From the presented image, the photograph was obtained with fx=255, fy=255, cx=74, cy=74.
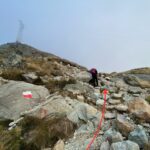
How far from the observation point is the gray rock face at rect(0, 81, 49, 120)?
8.32 metres

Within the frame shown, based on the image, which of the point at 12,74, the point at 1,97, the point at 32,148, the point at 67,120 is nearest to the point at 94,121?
the point at 67,120

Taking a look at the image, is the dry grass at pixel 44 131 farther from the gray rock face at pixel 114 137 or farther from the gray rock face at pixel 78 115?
the gray rock face at pixel 114 137

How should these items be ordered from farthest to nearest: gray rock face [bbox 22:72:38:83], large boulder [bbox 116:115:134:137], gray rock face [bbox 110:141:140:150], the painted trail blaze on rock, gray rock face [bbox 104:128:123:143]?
gray rock face [bbox 22:72:38:83] < the painted trail blaze on rock < large boulder [bbox 116:115:134:137] < gray rock face [bbox 104:128:123:143] < gray rock face [bbox 110:141:140:150]

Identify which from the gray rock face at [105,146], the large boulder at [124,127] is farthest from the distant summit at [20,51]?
the gray rock face at [105,146]

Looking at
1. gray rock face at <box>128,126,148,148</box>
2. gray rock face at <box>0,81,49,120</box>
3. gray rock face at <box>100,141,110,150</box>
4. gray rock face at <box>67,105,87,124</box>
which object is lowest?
gray rock face at <box>100,141,110,150</box>

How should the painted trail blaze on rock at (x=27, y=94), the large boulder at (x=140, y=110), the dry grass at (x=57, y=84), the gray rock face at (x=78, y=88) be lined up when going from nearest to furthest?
1. the large boulder at (x=140, y=110)
2. the painted trail blaze on rock at (x=27, y=94)
3. the gray rock face at (x=78, y=88)
4. the dry grass at (x=57, y=84)

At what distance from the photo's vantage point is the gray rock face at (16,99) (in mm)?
8320

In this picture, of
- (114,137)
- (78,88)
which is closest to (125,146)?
(114,137)

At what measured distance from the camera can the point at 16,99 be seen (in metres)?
9.03

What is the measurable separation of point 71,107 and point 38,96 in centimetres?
163

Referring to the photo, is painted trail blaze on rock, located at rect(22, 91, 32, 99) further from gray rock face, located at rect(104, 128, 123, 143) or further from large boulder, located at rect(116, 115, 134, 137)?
gray rock face, located at rect(104, 128, 123, 143)

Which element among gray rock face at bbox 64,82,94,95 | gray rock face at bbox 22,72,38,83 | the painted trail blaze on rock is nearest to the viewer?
the painted trail blaze on rock

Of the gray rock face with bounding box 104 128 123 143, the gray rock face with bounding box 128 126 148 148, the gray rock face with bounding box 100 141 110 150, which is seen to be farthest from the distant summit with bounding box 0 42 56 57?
the gray rock face with bounding box 128 126 148 148

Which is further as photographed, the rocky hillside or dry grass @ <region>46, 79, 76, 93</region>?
dry grass @ <region>46, 79, 76, 93</region>
